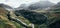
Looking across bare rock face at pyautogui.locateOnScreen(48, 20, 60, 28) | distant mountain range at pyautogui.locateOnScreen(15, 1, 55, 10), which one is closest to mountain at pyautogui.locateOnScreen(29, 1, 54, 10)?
distant mountain range at pyautogui.locateOnScreen(15, 1, 55, 10)

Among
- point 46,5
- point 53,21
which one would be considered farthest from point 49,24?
point 46,5

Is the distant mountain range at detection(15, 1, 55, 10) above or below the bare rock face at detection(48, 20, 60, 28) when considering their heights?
above

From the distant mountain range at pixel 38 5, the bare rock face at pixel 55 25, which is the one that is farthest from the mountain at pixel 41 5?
the bare rock face at pixel 55 25

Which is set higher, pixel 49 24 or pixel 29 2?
pixel 29 2

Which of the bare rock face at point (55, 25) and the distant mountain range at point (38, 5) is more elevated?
the distant mountain range at point (38, 5)

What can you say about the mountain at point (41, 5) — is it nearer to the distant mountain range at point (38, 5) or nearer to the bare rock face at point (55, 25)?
the distant mountain range at point (38, 5)

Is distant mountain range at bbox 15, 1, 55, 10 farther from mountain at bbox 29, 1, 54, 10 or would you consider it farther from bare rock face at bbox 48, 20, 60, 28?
bare rock face at bbox 48, 20, 60, 28

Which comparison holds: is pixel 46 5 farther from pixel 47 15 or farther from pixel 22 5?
pixel 22 5

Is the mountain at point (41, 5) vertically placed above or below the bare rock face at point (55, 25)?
above

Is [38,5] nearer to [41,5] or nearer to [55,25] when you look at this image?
[41,5]

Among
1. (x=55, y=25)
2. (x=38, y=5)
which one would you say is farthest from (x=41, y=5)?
(x=55, y=25)

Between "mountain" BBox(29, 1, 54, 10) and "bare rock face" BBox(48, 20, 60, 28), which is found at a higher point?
"mountain" BBox(29, 1, 54, 10)
